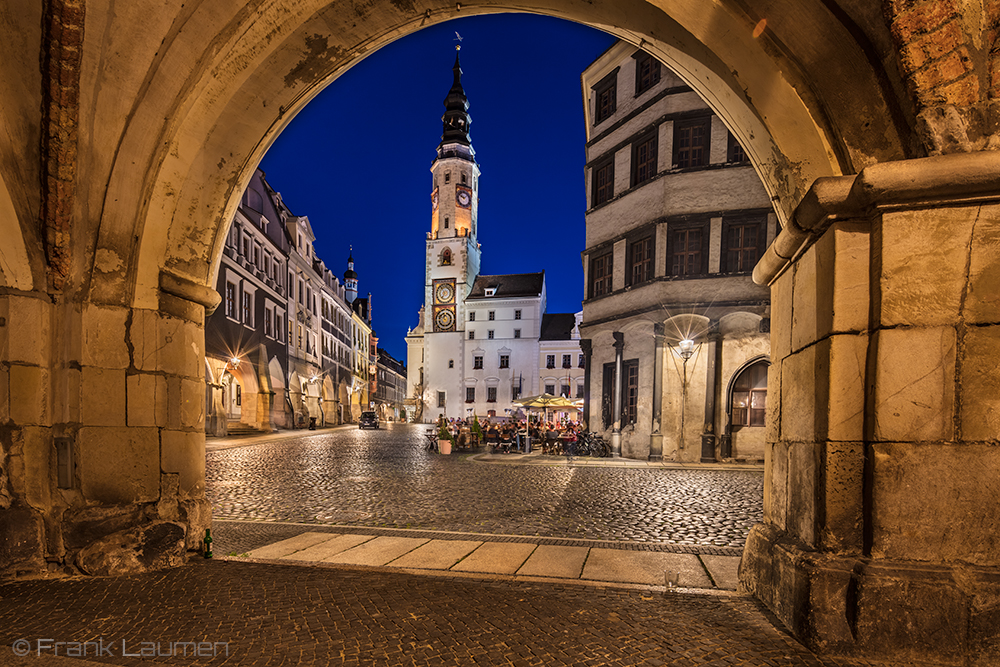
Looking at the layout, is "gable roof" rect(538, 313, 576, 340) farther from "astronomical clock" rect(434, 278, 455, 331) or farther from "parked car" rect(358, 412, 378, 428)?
"parked car" rect(358, 412, 378, 428)

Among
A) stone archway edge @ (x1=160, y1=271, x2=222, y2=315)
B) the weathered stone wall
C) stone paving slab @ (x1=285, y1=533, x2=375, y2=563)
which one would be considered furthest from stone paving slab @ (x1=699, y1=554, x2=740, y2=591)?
stone archway edge @ (x1=160, y1=271, x2=222, y2=315)

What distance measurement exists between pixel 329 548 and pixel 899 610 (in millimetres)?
4966

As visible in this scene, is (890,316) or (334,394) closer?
(890,316)

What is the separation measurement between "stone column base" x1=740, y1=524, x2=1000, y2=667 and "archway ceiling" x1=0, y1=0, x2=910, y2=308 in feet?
7.82

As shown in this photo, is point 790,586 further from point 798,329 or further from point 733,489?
point 733,489

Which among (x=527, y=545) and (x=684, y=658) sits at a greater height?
(x=684, y=658)

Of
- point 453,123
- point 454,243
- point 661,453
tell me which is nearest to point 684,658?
point 661,453

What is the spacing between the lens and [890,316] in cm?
286

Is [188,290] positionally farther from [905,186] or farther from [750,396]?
[750,396]

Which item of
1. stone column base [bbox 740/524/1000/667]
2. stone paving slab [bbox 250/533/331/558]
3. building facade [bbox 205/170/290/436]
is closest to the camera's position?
stone column base [bbox 740/524/1000/667]

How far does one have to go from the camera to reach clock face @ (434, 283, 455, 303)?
186 feet

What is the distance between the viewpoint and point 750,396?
15773 millimetres

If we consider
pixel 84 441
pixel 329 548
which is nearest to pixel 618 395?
pixel 329 548

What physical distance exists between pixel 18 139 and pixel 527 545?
19.8 ft
